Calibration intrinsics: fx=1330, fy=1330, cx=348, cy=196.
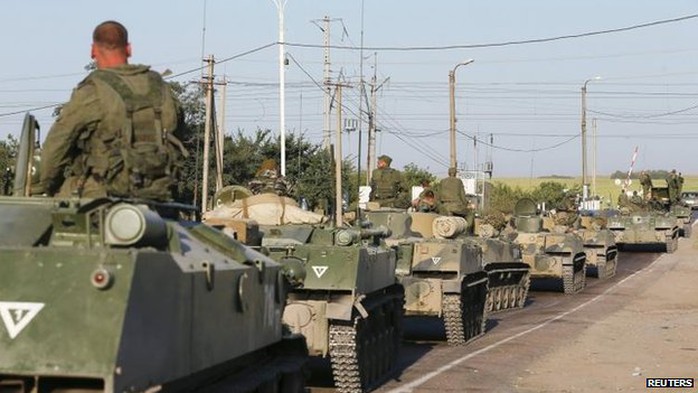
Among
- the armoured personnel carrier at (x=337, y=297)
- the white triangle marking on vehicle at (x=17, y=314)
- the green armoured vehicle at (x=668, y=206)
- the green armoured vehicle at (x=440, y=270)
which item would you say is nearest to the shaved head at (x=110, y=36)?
the white triangle marking on vehicle at (x=17, y=314)

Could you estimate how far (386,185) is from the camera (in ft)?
80.4

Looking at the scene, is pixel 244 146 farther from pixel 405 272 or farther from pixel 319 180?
pixel 405 272

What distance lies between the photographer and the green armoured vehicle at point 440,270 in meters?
19.2

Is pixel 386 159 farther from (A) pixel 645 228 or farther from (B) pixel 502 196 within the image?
(B) pixel 502 196

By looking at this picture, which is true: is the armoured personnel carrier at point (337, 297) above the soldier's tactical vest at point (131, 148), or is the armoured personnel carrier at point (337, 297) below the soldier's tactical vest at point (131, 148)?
below

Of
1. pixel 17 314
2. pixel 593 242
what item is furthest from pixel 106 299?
pixel 593 242

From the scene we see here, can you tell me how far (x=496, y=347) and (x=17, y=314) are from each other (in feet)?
42.4

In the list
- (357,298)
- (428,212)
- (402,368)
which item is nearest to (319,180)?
(428,212)

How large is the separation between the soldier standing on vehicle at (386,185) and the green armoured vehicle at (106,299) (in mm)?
16643

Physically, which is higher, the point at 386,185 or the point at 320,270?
the point at 386,185

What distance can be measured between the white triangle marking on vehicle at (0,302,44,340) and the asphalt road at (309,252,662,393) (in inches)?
307

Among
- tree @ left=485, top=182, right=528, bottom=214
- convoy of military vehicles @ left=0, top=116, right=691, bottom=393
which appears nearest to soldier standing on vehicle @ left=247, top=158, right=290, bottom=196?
convoy of military vehicles @ left=0, top=116, right=691, bottom=393

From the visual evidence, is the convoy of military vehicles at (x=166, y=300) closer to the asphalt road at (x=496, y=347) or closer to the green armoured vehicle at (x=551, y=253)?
the asphalt road at (x=496, y=347)

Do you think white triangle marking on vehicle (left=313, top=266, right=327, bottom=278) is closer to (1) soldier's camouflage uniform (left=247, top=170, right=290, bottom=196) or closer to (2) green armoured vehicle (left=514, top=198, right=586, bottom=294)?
(1) soldier's camouflage uniform (left=247, top=170, right=290, bottom=196)
